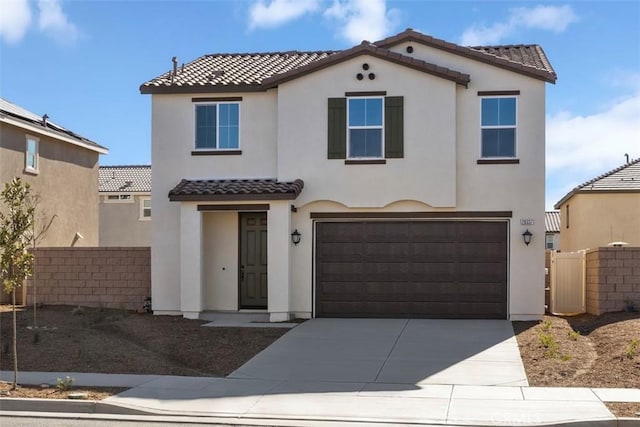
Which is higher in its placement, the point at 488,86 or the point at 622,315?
the point at 488,86

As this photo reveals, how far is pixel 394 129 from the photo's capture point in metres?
18.9

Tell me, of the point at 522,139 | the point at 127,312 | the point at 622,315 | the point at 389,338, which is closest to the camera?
the point at 389,338

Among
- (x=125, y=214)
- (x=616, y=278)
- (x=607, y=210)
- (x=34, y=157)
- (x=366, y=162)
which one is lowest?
(x=616, y=278)

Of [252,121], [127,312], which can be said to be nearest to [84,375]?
[127,312]

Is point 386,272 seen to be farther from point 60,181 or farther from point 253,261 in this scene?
point 60,181

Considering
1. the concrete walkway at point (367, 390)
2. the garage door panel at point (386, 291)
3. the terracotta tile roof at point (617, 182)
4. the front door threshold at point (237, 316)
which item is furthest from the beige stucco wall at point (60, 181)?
the terracotta tile roof at point (617, 182)

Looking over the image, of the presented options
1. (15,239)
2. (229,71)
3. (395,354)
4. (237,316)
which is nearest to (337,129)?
(229,71)

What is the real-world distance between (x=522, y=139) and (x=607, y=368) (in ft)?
24.1

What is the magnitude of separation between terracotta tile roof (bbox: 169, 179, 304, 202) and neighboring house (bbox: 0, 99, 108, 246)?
5.82 metres

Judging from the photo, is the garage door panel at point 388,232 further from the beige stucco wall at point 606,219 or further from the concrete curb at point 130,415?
the beige stucco wall at point 606,219

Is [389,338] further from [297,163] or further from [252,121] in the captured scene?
[252,121]

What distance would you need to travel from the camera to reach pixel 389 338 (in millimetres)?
16062

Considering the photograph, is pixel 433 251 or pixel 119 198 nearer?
pixel 433 251

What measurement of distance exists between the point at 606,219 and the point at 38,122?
2067 cm
